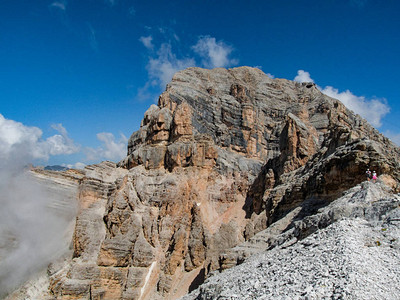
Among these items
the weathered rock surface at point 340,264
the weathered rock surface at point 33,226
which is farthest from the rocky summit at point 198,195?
the weathered rock surface at point 33,226

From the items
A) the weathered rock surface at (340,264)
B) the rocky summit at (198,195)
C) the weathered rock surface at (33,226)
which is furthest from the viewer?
the weathered rock surface at (33,226)

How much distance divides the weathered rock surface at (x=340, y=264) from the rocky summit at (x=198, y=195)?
761 mm

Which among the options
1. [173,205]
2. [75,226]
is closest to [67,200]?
[75,226]

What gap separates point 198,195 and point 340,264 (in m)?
45.6

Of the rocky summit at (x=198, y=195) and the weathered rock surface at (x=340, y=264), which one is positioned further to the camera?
the rocky summit at (x=198, y=195)

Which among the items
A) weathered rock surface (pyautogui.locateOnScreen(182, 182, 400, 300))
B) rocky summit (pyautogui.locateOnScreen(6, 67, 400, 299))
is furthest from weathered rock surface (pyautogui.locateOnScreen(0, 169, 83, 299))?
weathered rock surface (pyautogui.locateOnScreen(182, 182, 400, 300))

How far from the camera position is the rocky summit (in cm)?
3144

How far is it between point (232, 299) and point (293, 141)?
40220 millimetres

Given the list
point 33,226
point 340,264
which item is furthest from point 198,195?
point 340,264

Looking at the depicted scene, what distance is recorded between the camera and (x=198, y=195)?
188 feet

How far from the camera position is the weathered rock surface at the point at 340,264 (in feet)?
35.4

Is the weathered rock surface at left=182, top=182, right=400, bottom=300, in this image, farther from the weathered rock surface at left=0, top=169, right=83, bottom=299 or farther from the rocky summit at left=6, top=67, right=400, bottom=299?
the weathered rock surface at left=0, top=169, right=83, bottom=299

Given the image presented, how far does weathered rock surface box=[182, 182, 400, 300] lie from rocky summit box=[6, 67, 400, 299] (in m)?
0.76

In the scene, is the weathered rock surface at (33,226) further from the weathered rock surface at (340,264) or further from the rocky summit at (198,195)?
the weathered rock surface at (340,264)
